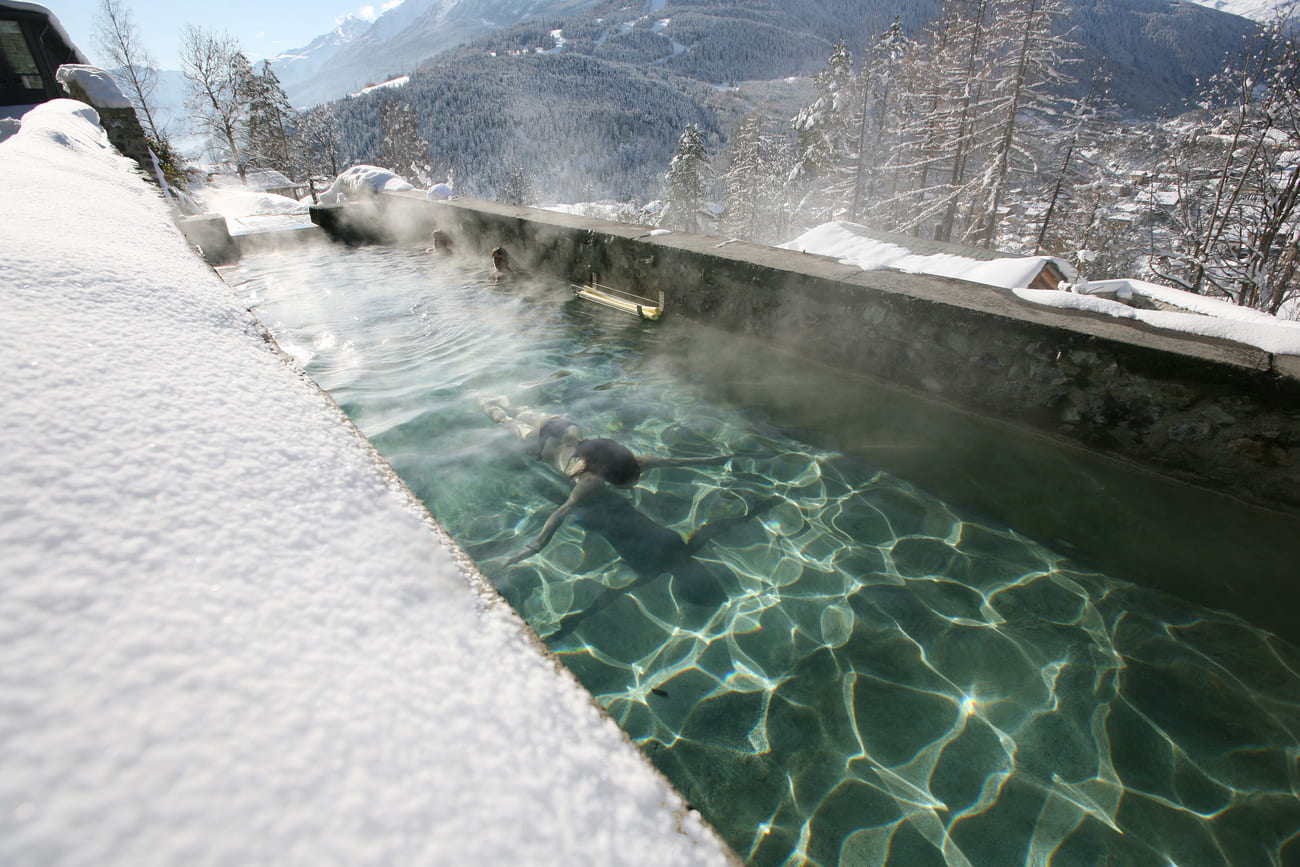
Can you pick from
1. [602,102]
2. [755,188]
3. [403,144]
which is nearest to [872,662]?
[755,188]

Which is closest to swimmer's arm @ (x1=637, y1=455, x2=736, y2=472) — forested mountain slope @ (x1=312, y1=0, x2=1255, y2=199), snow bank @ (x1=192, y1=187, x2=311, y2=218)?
snow bank @ (x1=192, y1=187, x2=311, y2=218)

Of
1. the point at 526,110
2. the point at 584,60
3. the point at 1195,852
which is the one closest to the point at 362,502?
the point at 1195,852

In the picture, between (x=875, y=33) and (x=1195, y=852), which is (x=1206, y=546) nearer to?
(x=1195, y=852)

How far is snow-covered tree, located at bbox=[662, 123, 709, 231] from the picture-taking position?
35.5 m

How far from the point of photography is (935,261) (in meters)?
6.59

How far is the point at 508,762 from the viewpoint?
0.81 m

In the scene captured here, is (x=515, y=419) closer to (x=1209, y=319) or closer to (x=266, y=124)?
(x=1209, y=319)

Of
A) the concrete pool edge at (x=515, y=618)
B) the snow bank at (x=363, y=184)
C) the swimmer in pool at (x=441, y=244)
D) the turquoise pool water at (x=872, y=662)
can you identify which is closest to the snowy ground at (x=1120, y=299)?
the turquoise pool water at (x=872, y=662)

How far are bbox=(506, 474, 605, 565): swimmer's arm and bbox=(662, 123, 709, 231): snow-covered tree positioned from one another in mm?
33856

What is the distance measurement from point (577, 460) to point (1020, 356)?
3.24 metres

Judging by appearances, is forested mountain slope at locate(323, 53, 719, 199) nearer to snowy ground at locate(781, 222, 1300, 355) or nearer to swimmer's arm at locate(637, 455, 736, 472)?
snowy ground at locate(781, 222, 1300, 355)

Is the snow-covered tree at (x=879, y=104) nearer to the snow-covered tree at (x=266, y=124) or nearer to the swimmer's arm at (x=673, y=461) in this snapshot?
the swimmer's arm at (x=673, y=461)

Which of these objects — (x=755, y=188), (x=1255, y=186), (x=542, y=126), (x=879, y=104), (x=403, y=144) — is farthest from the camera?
(x=542, y=126)

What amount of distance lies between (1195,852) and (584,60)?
174 meters
